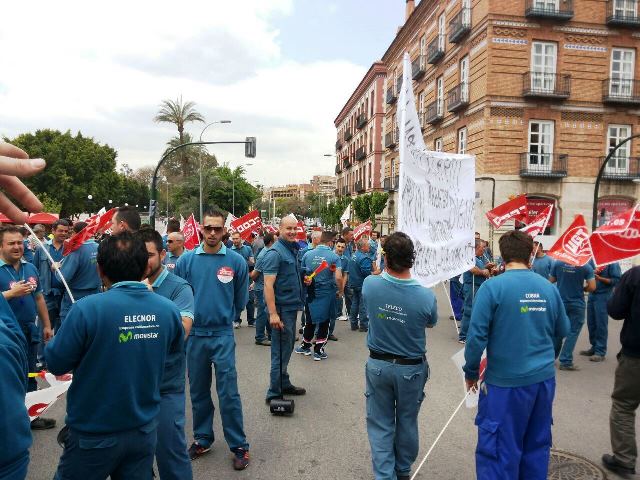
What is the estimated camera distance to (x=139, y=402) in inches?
101

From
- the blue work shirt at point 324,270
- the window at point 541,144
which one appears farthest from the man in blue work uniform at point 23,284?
the window at point 541,144

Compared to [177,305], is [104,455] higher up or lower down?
lower down

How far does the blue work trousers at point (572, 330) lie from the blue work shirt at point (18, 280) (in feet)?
Answer: 23.0

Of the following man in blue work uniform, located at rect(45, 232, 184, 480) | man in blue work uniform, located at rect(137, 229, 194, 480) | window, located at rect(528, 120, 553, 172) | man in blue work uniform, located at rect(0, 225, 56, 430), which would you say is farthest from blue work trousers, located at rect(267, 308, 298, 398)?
window, located at rect(528, 120, 553, 172)

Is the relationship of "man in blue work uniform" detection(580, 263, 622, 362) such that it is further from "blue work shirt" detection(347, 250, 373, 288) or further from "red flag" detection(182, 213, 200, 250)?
"red flag" detection(182, 213, 200, 250)

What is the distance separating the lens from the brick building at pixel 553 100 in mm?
22094

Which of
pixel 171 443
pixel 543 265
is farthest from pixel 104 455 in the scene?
pixel 543 265

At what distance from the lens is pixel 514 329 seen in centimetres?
343

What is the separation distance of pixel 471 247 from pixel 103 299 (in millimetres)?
3901

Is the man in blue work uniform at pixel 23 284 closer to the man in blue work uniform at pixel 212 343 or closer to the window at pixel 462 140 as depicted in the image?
the man in blue work uniform at pixel 212 343

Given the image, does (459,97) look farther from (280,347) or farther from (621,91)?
(280,347)

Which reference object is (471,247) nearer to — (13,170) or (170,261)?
(170,261)

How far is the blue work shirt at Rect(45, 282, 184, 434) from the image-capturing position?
2.42 metres

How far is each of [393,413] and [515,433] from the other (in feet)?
2.78
